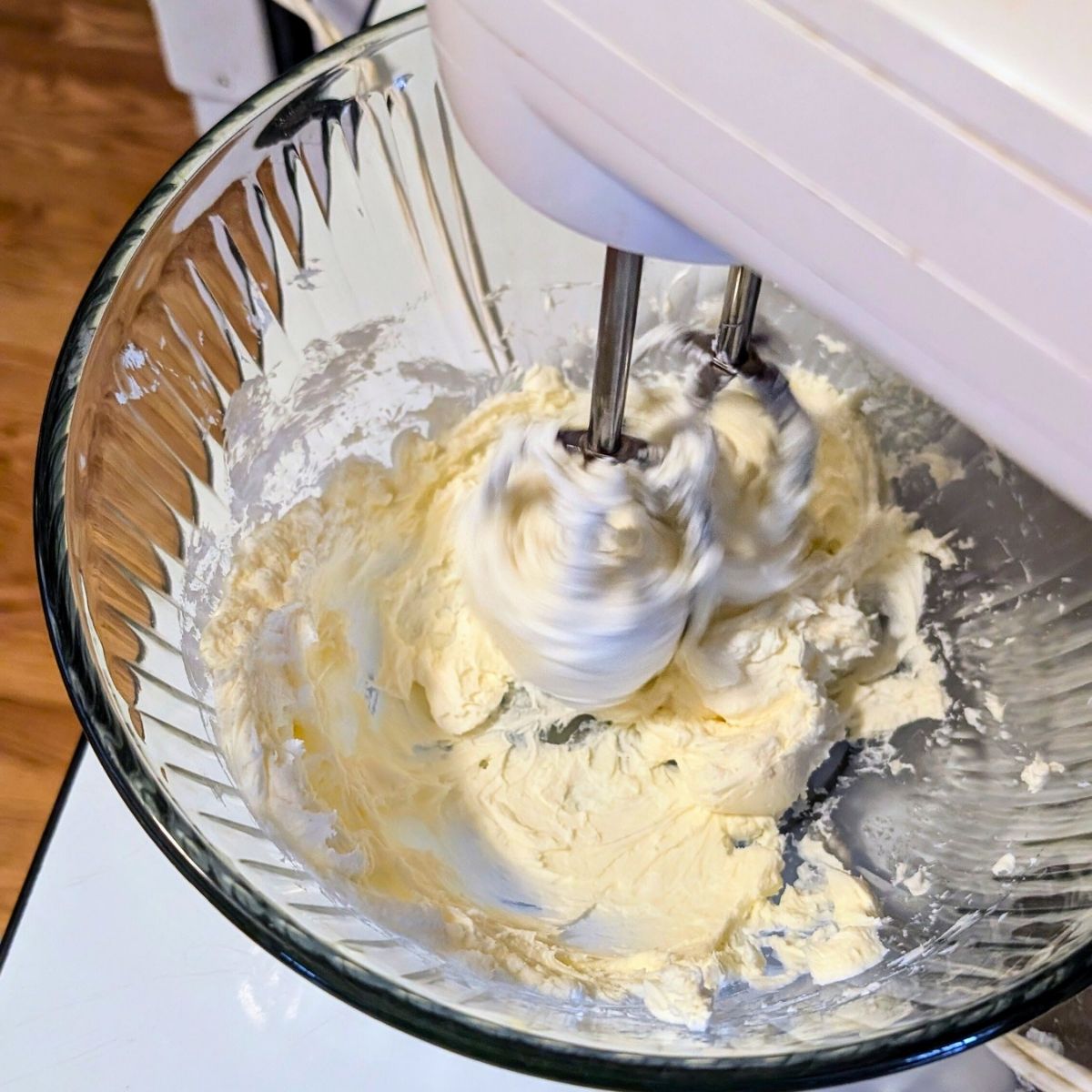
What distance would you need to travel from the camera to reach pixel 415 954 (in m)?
0.43

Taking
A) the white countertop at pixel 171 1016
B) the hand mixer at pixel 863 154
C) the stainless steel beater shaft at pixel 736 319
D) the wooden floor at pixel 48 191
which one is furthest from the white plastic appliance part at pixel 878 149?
the wooden floor at pixel 48 191

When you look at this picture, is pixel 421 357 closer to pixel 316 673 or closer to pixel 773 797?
pixel 316 673

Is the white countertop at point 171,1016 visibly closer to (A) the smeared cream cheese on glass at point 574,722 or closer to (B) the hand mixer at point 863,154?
(A) the smeared cream cheese on glass at point 574,722

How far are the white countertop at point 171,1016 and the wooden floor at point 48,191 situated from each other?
182 mm

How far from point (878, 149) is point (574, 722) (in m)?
0.45

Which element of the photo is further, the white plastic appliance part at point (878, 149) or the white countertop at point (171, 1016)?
the white countertop at point (171, 1016)

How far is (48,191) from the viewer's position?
987 mm

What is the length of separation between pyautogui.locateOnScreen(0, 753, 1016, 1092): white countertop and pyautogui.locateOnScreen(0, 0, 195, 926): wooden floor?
0.60ft

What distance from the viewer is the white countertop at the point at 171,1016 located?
532 mm

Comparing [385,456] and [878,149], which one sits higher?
[385,456]

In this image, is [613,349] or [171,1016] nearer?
[613,349]

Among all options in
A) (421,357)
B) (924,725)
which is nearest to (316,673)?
(421,357)

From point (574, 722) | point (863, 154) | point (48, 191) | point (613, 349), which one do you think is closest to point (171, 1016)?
point (574, 722)

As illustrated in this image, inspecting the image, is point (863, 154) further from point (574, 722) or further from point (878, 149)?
point (574, 722)
